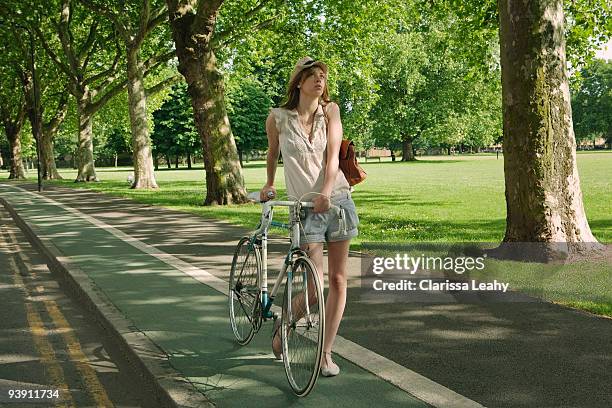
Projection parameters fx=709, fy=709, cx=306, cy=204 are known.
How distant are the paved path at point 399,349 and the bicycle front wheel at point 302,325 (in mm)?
168

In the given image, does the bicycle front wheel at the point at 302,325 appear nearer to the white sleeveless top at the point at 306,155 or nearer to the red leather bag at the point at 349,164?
the white sleeveless top at the point at 306,155

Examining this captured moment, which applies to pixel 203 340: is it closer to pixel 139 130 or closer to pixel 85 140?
pixel 139 130

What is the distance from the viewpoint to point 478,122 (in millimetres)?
64188

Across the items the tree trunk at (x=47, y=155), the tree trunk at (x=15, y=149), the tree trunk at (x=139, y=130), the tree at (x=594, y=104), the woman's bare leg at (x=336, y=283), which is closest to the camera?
the woman's bare leg at (x=336, y=283)

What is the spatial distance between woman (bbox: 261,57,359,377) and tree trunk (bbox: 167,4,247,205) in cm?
1430

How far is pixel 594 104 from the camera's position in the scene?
316 feet

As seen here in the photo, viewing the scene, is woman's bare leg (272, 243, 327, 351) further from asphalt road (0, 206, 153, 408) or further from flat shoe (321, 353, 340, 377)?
asphalt road (0, 206, 153, 408)

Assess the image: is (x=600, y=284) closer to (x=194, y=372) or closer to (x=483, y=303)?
(x=483, y=303)

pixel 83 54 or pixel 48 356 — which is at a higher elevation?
pixel 83 54

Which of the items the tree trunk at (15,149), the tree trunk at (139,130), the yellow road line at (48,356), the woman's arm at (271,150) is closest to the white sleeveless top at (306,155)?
the woman's arm at (271,150)

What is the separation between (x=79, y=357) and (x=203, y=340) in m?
0.97

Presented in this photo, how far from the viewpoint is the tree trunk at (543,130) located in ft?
28.6

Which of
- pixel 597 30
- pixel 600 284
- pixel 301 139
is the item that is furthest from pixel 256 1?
pixel 301 139

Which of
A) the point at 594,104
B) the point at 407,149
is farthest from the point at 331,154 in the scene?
the point at 594,104
